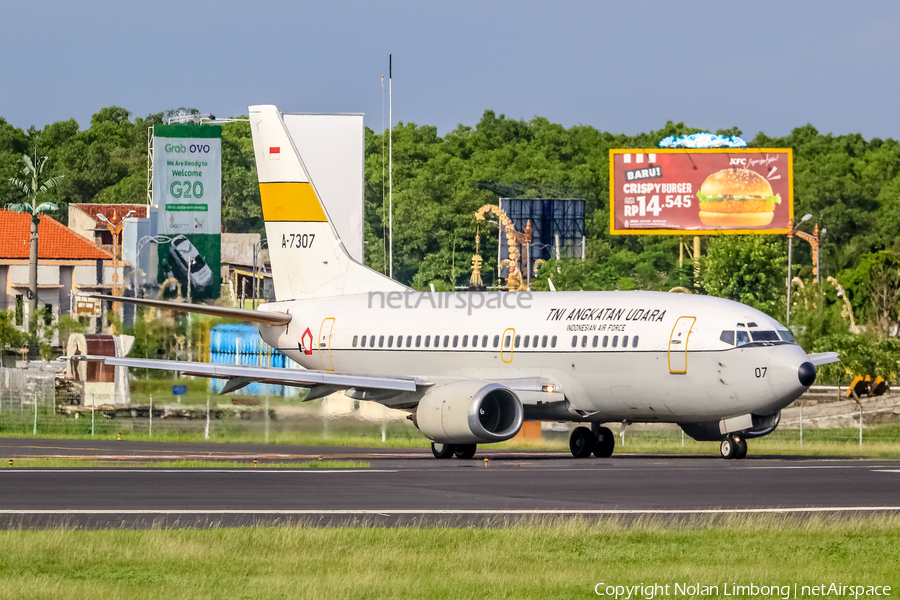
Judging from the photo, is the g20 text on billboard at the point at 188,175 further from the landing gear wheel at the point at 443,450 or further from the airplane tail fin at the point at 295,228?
the landing gear wheel at the point at 443,450

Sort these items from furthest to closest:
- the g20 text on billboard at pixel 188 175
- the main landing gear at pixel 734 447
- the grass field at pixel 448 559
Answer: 1. the g20 text on billboard at pixel 188 175
2. the main landing gear at pixel 734 447
3. the grass field at pixel 448 559

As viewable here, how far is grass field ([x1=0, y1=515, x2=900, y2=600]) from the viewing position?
531 inches

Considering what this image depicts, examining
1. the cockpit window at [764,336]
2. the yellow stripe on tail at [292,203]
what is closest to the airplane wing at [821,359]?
the cockpit window at [764,336]

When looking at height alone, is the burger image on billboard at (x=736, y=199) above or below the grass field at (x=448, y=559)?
above

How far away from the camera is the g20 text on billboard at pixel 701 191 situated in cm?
9650

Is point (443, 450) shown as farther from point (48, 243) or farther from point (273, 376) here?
point (48, 243)

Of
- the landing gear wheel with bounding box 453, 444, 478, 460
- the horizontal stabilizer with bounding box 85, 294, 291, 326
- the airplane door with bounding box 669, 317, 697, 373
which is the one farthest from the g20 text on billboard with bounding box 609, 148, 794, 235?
the airplane door with bounding box 669, 317, 697, 373

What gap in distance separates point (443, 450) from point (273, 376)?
15.3 feet

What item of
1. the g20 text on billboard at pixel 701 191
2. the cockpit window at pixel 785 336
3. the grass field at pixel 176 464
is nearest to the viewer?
the grass field at pixel 176 464

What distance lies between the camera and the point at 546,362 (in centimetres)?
3422

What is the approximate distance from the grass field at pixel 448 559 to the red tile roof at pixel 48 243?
10937 centimetres

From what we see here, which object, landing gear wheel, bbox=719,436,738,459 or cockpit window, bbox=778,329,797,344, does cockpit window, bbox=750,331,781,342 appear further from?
landing gear wheel, bbox=719,436,738,459

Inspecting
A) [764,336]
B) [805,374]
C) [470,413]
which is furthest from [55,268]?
[805,374]

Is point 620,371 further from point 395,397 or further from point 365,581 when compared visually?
point 365,581
